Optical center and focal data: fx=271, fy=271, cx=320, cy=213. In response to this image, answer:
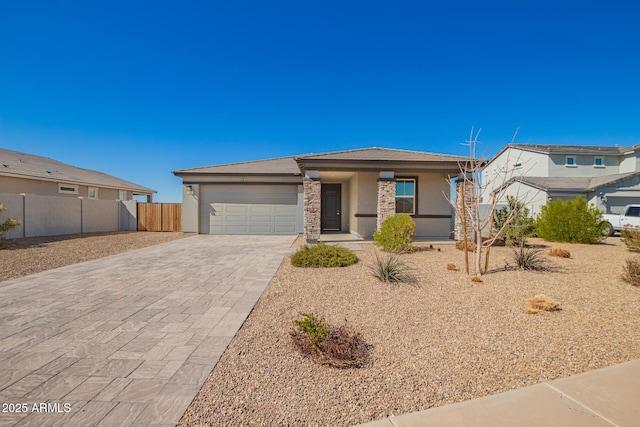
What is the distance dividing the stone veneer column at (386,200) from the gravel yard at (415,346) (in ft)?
17.7

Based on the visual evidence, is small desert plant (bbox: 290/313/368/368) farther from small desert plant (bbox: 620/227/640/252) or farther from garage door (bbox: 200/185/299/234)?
garage door (bbox: 200/185/299/234)

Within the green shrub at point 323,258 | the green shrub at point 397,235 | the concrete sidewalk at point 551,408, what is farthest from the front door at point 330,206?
the concrete sidewalk at point 551,408

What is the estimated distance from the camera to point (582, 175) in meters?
20.9

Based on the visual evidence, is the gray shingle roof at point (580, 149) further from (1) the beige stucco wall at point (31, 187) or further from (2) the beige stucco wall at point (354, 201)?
(1) the beige stucco wall at point (31, 187)

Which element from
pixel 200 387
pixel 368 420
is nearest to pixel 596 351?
pixel 368 420

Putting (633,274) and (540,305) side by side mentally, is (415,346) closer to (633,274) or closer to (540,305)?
(540,305)

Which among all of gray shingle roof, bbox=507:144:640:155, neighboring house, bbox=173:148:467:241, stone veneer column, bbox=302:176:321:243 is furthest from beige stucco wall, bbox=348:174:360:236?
gray shingle roof, bbox=507:144:640:155

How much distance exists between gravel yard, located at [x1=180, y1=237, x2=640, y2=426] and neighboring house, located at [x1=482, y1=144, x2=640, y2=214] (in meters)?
15.7

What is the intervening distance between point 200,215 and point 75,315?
36.5 feet

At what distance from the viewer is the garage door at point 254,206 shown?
14.5 metres

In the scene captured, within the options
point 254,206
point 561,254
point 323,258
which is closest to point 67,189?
point 254,206

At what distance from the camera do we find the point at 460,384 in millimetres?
2381

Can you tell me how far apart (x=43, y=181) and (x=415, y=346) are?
68.5ft

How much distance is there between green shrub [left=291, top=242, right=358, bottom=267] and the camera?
700cm
